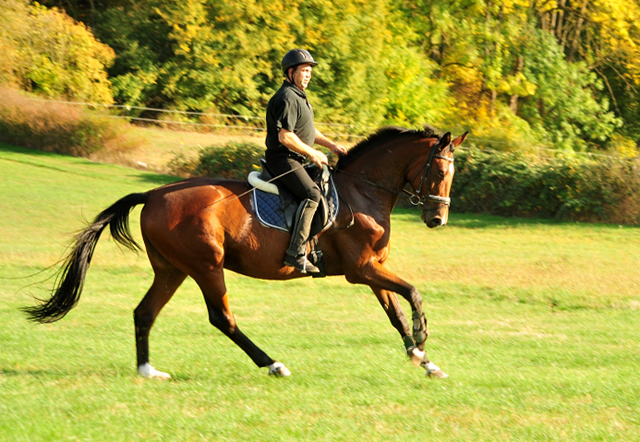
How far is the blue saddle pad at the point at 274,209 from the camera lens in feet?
22.6

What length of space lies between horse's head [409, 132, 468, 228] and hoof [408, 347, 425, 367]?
120 centimetres

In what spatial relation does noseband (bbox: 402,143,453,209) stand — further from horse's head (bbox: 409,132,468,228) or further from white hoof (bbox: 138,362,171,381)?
white hoof (bbox: 138,362,171,381)

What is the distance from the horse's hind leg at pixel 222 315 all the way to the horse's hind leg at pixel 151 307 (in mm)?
361

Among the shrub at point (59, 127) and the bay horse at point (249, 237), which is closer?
the bay horse at point (249, 237)

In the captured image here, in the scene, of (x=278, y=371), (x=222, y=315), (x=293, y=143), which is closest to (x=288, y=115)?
(x=293, y=143)

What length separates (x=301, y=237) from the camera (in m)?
6.84

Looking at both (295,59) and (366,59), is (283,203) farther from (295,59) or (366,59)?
(366,59)

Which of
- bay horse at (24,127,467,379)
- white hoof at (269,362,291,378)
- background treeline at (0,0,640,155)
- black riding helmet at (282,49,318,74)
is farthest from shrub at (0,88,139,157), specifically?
white hoof at (269,362,291,378)

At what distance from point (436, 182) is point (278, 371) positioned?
7.62 ft

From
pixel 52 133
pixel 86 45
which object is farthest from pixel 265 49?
pixel 52 133

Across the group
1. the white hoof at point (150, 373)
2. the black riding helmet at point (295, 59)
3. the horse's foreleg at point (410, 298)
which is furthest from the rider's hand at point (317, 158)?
the white hoof at point (150, 373)

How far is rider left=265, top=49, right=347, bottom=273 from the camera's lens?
22.1 feet

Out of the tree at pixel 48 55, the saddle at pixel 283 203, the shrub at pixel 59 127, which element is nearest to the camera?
the saddle at pixel 283 203

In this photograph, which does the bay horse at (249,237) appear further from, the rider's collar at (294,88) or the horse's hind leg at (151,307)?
the rider's collar at (294,88)
